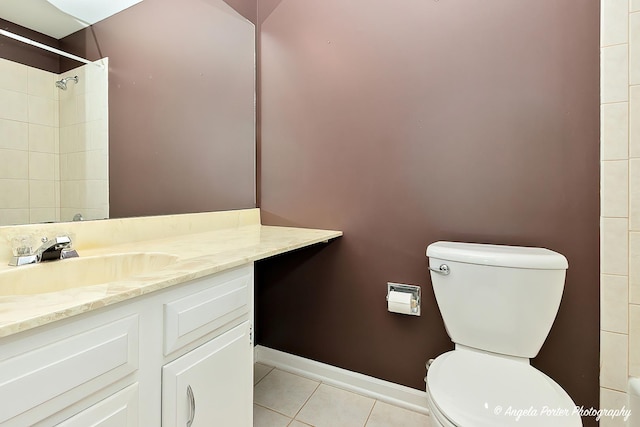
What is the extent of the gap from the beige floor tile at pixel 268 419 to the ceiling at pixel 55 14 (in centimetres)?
172

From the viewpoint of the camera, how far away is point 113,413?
2.06 ft

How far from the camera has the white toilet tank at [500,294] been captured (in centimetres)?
104

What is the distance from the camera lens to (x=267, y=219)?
1.86 meters

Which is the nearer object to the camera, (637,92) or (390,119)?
(637,92)

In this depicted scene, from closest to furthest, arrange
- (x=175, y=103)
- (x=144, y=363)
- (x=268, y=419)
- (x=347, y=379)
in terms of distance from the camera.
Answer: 1. (x=144, y=363)
2. (x=268, y=419)
3. (x=175, y=103)
4. (x=347, y=379)

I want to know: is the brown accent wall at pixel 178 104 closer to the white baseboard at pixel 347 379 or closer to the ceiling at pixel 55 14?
the ceiling at pixel 55 14

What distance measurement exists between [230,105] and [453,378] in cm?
170

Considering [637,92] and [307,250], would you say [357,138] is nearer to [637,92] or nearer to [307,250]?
[307,250]

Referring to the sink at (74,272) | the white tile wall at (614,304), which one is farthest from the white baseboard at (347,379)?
the sink at (74,272)

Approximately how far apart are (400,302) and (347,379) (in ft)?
1.87

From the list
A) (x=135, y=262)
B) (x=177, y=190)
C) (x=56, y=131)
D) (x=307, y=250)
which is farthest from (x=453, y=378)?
(x=56, y=131)

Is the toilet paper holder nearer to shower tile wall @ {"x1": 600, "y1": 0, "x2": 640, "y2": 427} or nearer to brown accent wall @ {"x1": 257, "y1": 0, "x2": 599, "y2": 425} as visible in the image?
brown accent wall @ {"x1": 257, "y1": 0, "x2": 599, "y2": 425}

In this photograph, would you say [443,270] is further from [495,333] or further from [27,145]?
[27,145]

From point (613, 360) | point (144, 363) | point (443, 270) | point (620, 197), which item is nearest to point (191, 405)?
point (144, 363)
